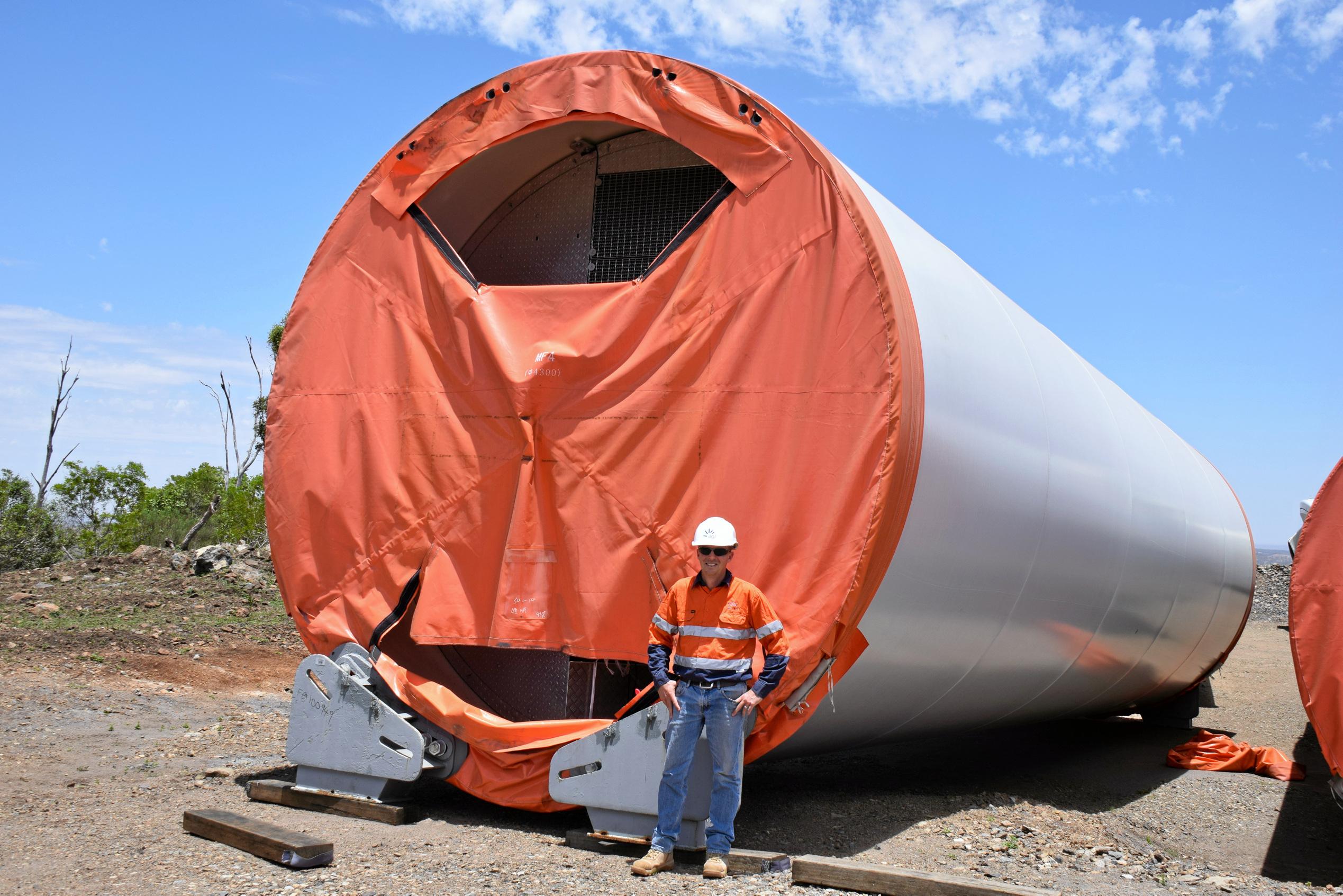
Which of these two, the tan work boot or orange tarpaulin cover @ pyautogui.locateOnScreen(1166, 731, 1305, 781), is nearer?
the tan work boot

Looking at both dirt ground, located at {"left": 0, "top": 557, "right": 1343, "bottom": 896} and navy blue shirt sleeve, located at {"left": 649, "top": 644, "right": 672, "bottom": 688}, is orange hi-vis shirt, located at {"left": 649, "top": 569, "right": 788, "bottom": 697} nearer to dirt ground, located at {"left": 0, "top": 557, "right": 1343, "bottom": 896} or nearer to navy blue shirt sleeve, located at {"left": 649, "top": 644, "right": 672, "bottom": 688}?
navy blue shirt sleeve, located at {"left": 649, "top": 644, "right": 672, "bottom": 688}

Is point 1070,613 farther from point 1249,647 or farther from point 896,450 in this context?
point 1249,647

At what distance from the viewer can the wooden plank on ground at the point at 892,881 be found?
453 cm

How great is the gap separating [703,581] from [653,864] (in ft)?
4.12

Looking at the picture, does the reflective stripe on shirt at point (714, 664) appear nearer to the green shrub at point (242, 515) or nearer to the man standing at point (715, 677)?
the man standing at point (715, 677)

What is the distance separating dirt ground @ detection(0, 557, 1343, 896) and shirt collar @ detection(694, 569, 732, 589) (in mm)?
1266

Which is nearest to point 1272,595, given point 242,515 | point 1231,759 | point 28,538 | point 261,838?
point 1231,759

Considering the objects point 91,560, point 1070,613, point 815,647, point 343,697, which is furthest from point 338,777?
point 91,560

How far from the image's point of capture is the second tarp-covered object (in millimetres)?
5238

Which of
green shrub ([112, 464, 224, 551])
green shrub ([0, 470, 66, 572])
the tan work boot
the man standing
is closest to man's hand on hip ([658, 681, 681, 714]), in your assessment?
the man standing

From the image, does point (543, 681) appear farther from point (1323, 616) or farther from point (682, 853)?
point (1323, 616)

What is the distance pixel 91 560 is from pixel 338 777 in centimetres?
1464

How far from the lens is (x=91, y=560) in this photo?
18.5 m

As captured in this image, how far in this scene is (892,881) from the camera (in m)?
4.64
